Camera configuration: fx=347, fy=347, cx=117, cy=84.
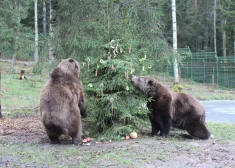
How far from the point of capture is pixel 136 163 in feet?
19.2

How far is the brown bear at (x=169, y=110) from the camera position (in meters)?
8.12

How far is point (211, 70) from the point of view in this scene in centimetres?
3750

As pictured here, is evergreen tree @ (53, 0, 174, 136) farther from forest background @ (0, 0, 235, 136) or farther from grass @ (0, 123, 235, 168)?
grass @ (0, 123, 235, 168)

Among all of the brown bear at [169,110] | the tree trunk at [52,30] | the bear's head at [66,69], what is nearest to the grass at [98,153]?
the brown bear at [169,110]

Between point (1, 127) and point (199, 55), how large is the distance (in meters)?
32.4

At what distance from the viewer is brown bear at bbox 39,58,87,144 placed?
7.05 meters

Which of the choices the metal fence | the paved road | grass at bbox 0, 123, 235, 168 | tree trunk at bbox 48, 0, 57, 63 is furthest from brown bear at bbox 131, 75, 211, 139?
the metal fence

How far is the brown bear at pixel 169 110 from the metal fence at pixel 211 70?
1104 inches

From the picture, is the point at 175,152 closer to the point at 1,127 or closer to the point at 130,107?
the point at 130,107

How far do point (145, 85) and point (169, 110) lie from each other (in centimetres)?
81

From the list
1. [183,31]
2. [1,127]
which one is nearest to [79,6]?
[1,127]

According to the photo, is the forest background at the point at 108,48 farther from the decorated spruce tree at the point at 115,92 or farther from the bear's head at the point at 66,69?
the bear's head at the point at 66,69

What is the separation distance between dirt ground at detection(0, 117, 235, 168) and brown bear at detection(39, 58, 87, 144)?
1.12 feet

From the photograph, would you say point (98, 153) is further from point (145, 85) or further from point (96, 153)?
point (145, 85)
